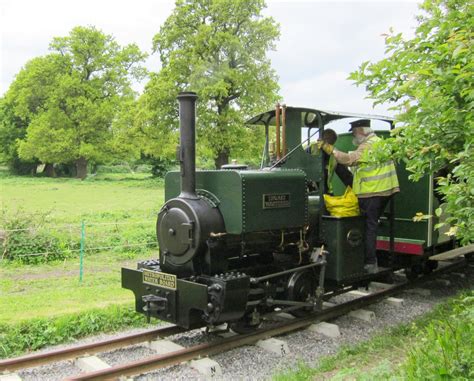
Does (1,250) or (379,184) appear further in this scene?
(1,250)

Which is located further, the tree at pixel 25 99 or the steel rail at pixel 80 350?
the tree at pixel 25 99

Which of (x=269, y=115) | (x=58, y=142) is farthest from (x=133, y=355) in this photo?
(x=58, y=142)

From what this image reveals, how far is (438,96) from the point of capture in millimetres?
4168

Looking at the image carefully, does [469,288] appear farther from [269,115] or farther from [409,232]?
[269,115]

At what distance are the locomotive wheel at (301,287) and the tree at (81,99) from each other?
34329 millimetres

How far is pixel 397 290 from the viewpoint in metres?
7.82

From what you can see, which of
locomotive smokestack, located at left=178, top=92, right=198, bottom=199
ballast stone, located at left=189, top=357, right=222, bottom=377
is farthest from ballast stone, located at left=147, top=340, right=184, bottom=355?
locomotive smokestack, located at left=178, top=92, right=198, bottom=199

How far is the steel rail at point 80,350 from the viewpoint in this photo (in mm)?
4832

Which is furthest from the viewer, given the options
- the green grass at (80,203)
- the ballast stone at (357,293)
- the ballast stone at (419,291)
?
the green grass at (80,203)

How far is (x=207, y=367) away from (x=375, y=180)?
137 inches

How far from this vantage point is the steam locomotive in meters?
5.21

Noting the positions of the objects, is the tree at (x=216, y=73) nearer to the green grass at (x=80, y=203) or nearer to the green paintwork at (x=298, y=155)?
the green grass at (x=80, y=203)

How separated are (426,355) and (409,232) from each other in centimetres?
388

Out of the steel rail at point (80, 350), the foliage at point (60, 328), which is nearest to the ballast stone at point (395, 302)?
the steel rail at point (80, 350)
